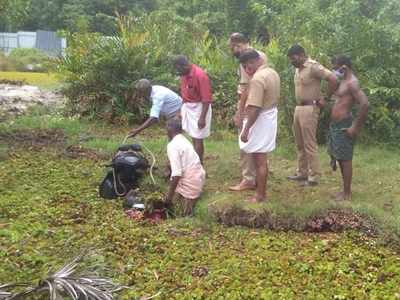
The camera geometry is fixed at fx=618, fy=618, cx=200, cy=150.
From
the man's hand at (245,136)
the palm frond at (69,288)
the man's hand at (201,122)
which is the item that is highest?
the man's hand at (245,136)

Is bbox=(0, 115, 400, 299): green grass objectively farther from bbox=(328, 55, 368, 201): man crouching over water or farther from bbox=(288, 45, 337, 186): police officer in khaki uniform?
bbox=(328, 55, 368, 201): man crouching over water

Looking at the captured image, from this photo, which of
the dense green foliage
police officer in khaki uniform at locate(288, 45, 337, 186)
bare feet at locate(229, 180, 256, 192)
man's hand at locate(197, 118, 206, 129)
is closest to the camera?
police officer in khaki uniform at locate(288, 45, 337, 186)

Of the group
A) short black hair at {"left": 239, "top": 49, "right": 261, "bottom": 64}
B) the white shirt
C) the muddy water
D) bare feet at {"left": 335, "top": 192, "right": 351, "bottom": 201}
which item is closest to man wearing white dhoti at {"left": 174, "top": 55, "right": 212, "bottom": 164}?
the white shirt

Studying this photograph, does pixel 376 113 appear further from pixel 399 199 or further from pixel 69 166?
pixel 69 166

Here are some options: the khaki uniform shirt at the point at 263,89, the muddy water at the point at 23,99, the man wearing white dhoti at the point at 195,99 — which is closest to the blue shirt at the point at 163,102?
the man wearing white dhoti at the point at 195,99

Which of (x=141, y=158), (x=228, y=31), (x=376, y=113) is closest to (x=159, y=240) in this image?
(x=141, y=158)

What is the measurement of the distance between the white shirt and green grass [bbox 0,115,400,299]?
0.51 meters

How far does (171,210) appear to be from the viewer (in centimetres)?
742

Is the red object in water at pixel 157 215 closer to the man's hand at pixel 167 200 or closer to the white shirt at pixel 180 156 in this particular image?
the man's hand at pixel 167 200

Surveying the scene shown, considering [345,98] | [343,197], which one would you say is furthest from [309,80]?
[343,197]

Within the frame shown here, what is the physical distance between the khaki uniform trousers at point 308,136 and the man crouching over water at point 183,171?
5.21 ft

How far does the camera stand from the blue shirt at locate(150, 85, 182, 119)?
27.6 feet

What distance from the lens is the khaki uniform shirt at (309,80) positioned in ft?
25.5

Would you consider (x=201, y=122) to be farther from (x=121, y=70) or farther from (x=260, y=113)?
(x=121, y=70)
